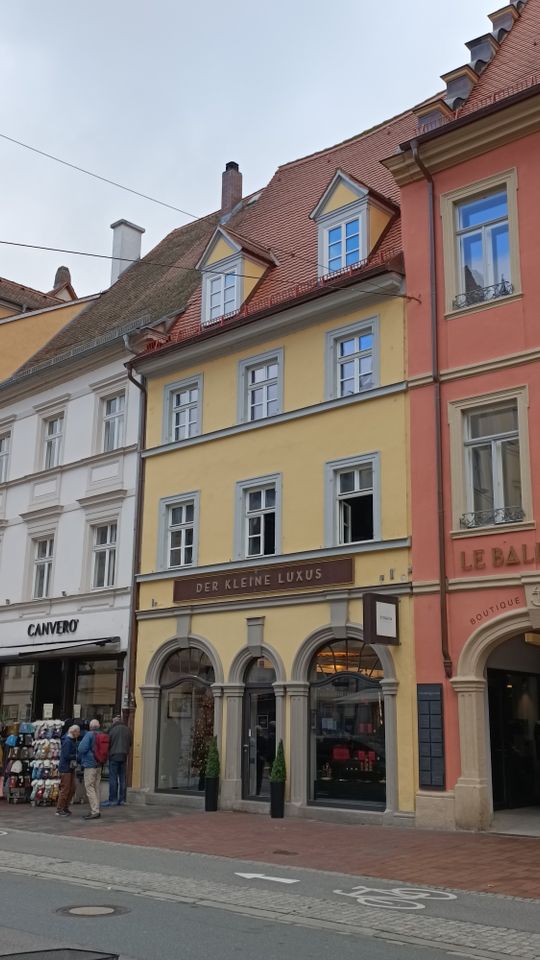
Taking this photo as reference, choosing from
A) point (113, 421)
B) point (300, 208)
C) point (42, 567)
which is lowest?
point (42, 567)

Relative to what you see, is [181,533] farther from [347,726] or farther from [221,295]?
[347,726]

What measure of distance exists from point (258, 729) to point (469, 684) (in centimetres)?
510

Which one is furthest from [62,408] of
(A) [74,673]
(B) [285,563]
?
(B) [285,563]

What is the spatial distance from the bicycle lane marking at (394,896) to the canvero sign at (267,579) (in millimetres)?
7605

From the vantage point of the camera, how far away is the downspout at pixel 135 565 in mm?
20938

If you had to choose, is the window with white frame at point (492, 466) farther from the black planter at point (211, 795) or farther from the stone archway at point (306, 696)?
the black planter at point (211, 795)

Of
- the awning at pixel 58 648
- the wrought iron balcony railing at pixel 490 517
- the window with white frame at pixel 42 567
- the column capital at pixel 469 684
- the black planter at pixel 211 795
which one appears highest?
the window with white frame at pixel 42 567

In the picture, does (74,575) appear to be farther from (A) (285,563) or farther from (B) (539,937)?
(B) (539,937)

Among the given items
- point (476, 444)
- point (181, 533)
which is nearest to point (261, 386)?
point (181, 533)

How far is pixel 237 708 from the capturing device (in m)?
18.8

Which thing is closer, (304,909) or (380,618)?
(304,909)

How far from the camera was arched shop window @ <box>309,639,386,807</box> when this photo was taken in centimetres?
1661

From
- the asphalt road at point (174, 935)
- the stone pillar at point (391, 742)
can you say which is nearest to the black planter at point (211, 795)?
the stone pillar at point (391, 742)

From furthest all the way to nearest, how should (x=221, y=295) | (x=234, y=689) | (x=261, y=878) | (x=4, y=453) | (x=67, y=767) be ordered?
(x=4, y=453) → (x=221, y=295) → (x=234, y=689) → (x=67, y=767) → (x=261, y=878)
